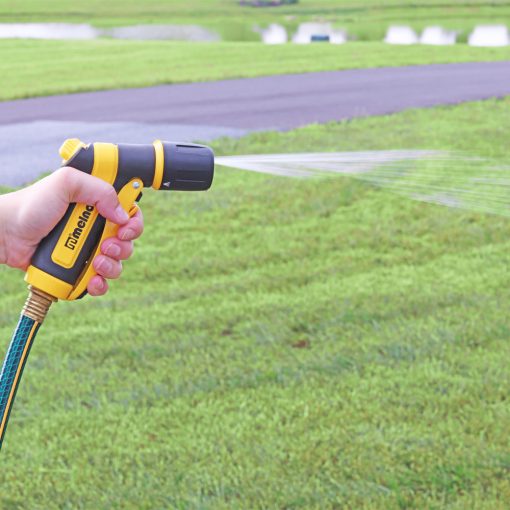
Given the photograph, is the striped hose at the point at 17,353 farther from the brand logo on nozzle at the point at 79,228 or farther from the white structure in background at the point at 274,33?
the white structure in background at the point at 274,33

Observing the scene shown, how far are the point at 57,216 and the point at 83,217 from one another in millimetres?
61

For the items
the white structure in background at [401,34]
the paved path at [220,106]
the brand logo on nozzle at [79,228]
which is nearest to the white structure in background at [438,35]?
the white structure in background at [401,34]

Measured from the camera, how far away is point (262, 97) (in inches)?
528

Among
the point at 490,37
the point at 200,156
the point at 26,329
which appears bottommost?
the point at 490,37

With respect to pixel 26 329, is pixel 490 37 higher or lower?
lower

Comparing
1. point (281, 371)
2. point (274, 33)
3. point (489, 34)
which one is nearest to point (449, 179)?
point (281, 371)

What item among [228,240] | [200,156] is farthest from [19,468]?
[228,240]

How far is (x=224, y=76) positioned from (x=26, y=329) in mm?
14640

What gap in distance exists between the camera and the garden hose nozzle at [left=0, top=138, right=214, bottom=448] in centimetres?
204

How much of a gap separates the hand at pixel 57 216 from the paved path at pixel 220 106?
6515 mm

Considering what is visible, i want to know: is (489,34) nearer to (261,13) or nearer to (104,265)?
(261,13)

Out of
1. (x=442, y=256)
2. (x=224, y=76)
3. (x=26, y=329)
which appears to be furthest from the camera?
(x=224, y=76)

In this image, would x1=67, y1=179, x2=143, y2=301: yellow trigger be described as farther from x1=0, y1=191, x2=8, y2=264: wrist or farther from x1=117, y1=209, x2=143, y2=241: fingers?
x1=0, y1=191, x2=8, y2=264: wrist

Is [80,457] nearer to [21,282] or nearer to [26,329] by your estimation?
[26,329]
